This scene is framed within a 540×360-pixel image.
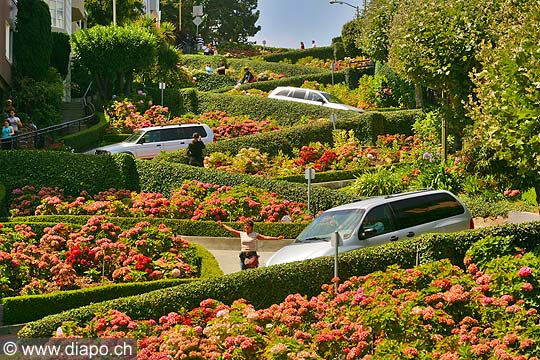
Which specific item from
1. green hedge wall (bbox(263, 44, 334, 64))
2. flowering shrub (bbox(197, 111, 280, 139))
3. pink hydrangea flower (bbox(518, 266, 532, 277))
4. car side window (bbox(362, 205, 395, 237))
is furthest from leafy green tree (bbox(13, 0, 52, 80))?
green hedge wall (bbox(263, 44, 334, 64))

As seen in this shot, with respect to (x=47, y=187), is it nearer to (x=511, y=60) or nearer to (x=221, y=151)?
(x=221, y=151)

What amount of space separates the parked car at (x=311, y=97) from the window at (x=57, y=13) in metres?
9.91

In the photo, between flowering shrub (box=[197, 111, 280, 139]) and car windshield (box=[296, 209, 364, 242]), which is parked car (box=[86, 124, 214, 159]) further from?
car windshield (box=[296, 209, 364, 242])

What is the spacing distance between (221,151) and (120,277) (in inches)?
609

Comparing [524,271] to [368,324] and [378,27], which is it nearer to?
[368,324]

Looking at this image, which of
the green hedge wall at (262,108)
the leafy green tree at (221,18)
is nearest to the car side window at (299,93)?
the green hedge wall at (262,108)

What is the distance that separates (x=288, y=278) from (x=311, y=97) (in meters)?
31.6

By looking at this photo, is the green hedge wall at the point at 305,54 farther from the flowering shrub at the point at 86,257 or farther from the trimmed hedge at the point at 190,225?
the flowering shrub at the point at 86,257

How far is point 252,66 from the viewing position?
7175cm

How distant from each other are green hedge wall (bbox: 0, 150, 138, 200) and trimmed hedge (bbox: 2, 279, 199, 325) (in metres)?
10.2

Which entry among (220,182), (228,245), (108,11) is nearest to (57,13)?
(108,11)

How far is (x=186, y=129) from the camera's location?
40.3 metres

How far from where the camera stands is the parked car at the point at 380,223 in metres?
20.8

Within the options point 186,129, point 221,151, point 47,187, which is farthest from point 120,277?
point 186,129
